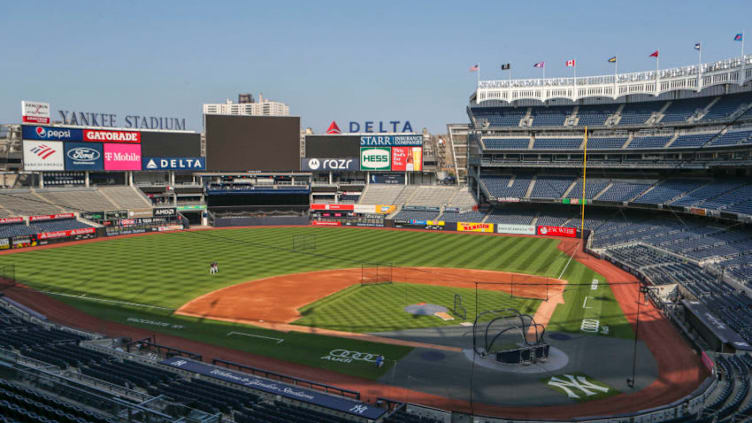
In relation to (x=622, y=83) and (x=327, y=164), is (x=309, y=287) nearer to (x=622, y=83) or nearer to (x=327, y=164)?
(x=327, y=164)

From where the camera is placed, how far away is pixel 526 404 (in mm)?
21031

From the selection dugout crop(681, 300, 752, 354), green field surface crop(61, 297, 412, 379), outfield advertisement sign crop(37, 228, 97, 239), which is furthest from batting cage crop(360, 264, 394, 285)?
outfield advertisement sign crop(37, 228, 97, 239)

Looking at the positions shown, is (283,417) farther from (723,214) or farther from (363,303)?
(723,214)

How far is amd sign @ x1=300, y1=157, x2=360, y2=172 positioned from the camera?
89.2 m

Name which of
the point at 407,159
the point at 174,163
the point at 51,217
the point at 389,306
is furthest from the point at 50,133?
the point at 389,306

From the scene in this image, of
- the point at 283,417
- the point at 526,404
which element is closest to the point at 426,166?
the point at 526,404

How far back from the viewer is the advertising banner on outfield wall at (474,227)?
75.5 metres

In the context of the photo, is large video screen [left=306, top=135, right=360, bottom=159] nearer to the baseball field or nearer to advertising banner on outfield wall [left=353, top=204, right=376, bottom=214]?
advertising banner on outfield wall [left=353, top=204, right=376, bottom=214]

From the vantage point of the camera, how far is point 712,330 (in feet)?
87.6

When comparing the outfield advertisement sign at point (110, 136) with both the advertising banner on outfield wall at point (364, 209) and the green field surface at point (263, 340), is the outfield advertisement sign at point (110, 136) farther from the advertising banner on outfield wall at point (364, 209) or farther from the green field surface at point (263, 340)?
the green field surface at point (263, 340)

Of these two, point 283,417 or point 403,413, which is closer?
point 283,417

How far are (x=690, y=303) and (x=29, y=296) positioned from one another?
46041 mm

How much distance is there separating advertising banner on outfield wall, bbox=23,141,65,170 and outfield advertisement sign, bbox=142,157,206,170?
11.8 meters

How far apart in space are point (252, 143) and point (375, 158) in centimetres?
2163
